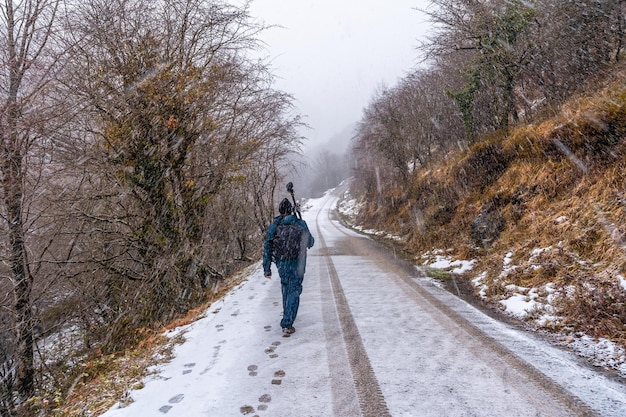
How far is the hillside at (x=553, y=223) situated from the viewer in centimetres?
523

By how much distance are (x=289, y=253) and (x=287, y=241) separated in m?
0.18

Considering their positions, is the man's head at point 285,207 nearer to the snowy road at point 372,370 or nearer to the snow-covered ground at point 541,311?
the snowy road at point 372,370

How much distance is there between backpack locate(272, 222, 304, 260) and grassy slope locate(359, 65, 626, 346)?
373 centimetres

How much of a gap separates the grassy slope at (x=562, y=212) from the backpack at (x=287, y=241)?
12.2ft

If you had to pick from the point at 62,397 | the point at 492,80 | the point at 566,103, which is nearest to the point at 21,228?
the point at 62,397

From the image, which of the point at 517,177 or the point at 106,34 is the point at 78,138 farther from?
the point at 517,177

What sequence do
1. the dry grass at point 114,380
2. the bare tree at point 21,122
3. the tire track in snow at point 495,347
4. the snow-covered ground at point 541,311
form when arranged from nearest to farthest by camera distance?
the tire track in snow at point 495,347 < the dry grass at point 114,380 < the snow-covered ground at point 541,311 < the bare tree at point 21,122

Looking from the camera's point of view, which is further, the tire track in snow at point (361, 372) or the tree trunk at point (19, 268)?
the tree trunk at point (19, 268)

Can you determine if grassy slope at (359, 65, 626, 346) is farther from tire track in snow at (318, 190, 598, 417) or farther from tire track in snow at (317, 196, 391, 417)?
tire track in snow at (317, 196, 391, 417)

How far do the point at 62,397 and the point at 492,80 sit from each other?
1511 cm

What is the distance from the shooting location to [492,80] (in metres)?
13.2

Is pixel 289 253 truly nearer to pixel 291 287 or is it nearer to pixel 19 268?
pixel 291 287

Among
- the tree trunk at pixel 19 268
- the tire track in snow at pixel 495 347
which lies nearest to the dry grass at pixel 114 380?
the tree trunk at pixel 19 268

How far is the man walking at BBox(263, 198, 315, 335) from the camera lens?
17.5ft
